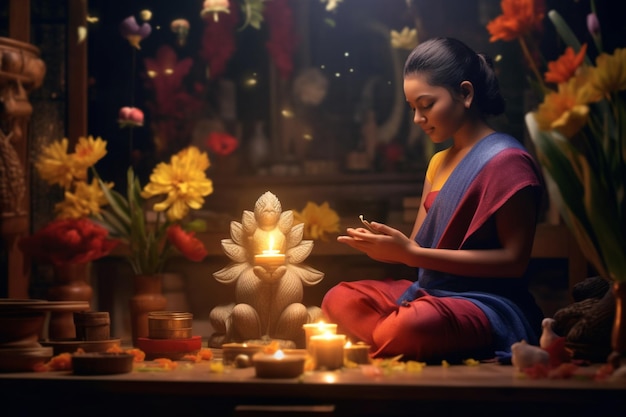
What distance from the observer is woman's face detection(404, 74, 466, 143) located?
349 cm

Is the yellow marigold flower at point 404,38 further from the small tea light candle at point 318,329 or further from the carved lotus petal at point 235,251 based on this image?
the small tea light candle at point 318,329

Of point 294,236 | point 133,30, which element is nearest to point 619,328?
point 294,236

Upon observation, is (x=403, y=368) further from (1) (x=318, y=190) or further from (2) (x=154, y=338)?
(1) (x=318, y=190)

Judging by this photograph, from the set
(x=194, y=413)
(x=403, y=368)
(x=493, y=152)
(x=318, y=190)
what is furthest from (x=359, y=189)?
(x=194, y=413)

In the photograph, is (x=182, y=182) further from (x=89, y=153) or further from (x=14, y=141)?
(x=14, y=141)

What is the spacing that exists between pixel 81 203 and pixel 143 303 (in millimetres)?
596

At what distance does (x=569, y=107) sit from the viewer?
2891mm

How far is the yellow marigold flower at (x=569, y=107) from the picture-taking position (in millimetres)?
2869

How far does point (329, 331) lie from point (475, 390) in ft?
2.30

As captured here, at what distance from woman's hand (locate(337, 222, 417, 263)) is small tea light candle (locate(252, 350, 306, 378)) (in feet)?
1.92

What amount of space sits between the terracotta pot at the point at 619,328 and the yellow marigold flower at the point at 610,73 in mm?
649

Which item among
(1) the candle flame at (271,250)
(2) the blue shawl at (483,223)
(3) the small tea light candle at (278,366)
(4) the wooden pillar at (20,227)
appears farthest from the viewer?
(4) the wooden pillar at (20,227)

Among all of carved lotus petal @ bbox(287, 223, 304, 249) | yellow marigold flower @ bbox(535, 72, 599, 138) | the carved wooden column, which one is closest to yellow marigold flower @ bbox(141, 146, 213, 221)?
carved lotus petal @ bbox(287, 223, 304, 249)

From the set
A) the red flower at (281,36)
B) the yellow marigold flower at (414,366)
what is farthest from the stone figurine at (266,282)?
the red flower at (281,36)
